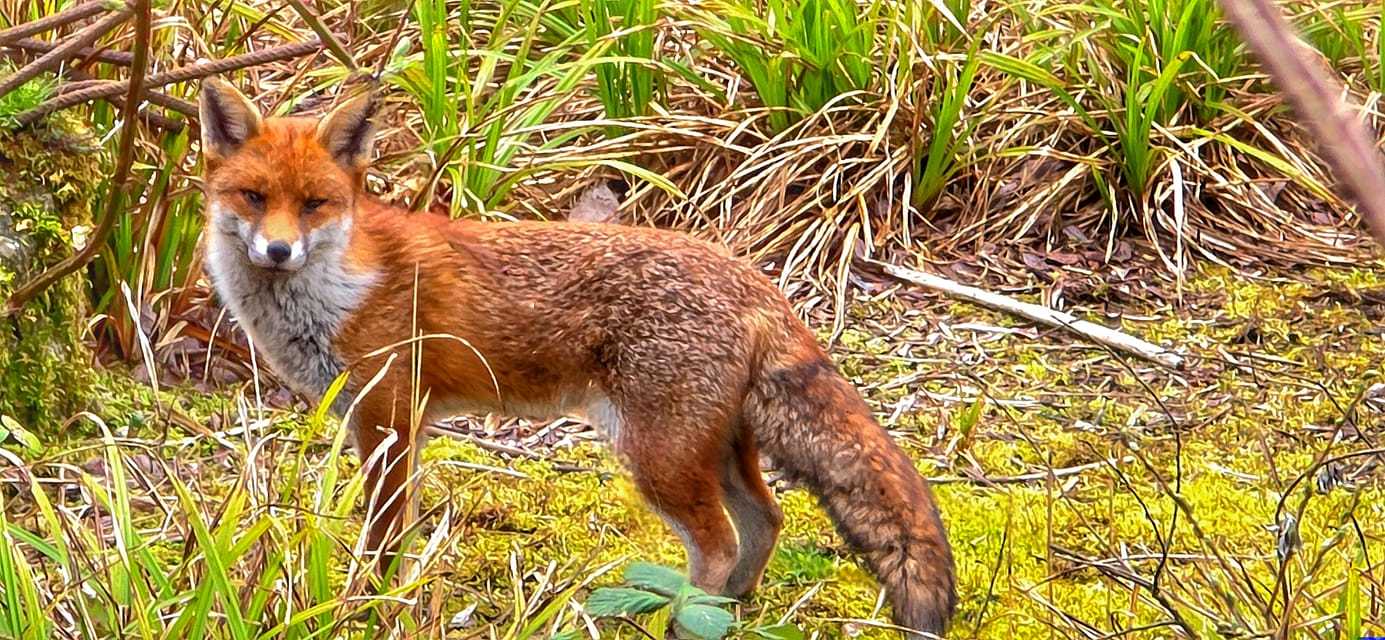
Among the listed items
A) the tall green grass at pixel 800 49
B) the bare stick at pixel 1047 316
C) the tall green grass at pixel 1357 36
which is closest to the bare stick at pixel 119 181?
the tall green grass at pixel 800 49

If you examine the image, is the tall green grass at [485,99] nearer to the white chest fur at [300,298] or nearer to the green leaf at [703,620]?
the white chest fur at [300,298]

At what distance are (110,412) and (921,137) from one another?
3261 millimetres

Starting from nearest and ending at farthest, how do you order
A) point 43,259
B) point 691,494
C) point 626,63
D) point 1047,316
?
1. point 691,494
2. point 43,259
3. point 1047,316
4. point 626,63

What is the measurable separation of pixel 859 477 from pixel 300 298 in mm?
1557

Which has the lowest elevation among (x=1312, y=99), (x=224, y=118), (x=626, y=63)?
(x=626, y=63)

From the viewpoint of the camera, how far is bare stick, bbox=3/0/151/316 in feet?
12.6

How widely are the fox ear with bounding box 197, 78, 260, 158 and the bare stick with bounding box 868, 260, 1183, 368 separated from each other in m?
2.78

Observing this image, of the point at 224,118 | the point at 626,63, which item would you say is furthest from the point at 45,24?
the point at 626,63

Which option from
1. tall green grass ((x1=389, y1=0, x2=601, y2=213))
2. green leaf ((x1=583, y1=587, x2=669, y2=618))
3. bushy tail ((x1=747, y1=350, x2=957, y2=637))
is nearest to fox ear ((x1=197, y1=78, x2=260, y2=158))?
tall green grass ((x1=389, y1=0, x2=601, y2=213))

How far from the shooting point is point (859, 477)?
145 inches

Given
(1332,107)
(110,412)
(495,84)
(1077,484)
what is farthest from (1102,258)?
(1332,107)

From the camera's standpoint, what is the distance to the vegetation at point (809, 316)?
3406 mm

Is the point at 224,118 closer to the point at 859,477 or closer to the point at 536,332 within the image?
the point at 536,332

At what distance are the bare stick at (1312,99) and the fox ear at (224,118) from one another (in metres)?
3.78
